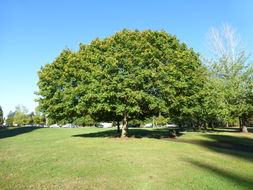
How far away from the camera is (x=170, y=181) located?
24.8 ft

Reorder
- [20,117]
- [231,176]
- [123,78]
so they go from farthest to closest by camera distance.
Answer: [20,117] → [123,78] → [231,176]

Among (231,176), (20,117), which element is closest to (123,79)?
(231,176)

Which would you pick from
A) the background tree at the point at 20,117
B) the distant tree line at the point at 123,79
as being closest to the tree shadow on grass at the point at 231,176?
the distant tree line at the point at 123,79

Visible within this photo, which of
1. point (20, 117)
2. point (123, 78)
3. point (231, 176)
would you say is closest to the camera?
point (231, 176)

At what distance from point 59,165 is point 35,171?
136 centimetres

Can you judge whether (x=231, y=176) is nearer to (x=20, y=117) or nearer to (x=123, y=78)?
(x=123, y=78)

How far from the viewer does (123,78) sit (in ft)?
65.4

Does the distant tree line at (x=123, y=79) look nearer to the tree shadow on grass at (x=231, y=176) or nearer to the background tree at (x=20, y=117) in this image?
the tree shadow on grass at (x=231, y=176)

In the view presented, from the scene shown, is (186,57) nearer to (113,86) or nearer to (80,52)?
(113,86)

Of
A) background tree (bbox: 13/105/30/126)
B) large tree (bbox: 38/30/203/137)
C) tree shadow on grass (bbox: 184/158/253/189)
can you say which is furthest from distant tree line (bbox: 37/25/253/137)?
background tree (bbox: 13/105/30/126)

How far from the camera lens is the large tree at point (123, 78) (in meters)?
19.6

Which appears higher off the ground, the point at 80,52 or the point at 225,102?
the point at 80,52

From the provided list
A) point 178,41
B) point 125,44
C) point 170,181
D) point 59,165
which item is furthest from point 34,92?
point 170,181

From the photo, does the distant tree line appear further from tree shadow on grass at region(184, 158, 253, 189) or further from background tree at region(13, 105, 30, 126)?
background tree at region(13, 105, 30, 126)
